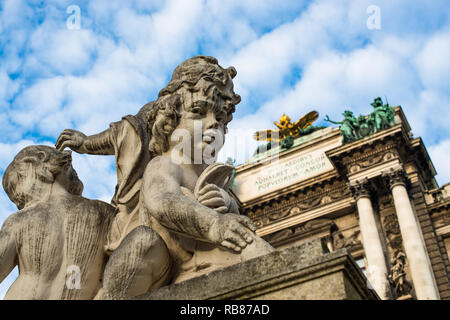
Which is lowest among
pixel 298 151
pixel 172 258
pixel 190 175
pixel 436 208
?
pixel 172 258

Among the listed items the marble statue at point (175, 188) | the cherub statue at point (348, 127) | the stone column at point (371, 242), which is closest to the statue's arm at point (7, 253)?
the marble statue at point (175, 188)

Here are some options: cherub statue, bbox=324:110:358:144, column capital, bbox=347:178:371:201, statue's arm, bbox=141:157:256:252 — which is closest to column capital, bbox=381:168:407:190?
column capital, bbox=347:178:371:201

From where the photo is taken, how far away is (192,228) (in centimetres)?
236

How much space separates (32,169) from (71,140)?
365 millimetres

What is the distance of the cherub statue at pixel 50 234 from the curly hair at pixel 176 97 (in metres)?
0.45

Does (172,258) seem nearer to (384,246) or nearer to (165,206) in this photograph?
(165,206)

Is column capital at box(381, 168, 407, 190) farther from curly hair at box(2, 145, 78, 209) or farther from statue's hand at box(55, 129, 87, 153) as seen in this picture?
curly hair at box(2, 145, 78, 209)

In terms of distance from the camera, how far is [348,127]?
2153cm

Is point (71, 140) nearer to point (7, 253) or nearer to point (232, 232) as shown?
point (7, 253)

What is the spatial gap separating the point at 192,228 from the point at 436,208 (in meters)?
18.1

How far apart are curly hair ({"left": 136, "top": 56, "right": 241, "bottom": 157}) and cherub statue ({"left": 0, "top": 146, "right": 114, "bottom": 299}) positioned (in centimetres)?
45

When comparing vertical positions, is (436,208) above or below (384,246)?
above

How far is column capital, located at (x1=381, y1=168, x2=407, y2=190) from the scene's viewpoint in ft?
62.5
